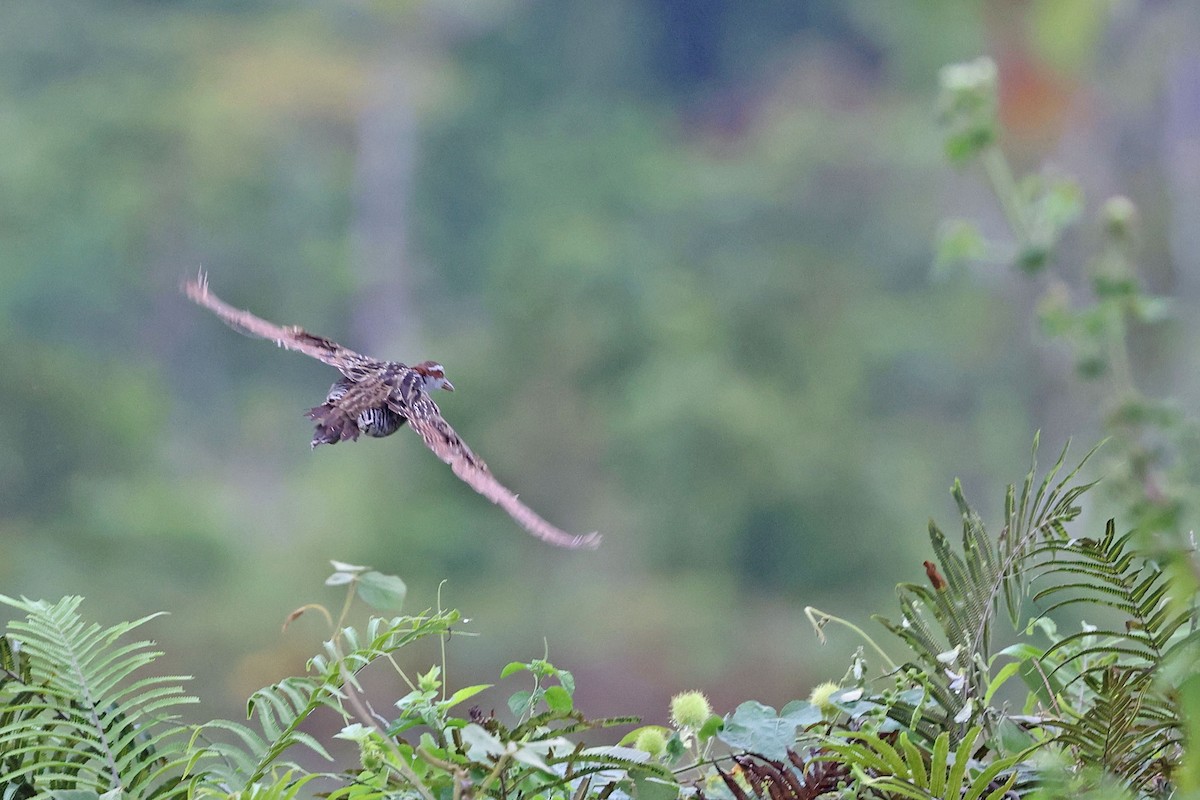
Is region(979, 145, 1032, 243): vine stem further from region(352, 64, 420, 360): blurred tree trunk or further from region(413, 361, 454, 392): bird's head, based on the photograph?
region(352, 64, 420, 360): blurred tree trunk

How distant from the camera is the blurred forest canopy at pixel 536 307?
660cm

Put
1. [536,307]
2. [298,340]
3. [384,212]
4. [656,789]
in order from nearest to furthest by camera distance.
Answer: [656,789] → [298,340] → [536,307] → [384,212]

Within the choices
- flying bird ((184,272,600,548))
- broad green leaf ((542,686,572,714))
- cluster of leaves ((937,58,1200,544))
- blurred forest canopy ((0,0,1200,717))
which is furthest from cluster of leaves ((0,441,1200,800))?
blurred forest canopy ((0,0,1200,717))

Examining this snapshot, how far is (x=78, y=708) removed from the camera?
0.38m

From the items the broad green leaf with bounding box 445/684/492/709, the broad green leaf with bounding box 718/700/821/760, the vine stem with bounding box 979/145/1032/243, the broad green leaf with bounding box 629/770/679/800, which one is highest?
the vine stem with bounding box 979/145/1032/243

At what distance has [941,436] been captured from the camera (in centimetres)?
748

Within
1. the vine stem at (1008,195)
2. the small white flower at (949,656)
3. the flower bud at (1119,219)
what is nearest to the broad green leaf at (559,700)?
the small white flower at (949,656)

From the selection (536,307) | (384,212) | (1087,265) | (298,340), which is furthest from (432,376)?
(384,212)

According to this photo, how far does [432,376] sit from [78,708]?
13.7 inches

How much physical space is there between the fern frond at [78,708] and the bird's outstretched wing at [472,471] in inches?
4.9

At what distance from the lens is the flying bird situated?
51cm

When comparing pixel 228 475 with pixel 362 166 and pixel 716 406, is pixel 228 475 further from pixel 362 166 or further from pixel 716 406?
pixel 716 406

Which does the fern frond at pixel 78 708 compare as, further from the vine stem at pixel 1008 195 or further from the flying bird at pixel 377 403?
the vine stem at pixel 1008 195

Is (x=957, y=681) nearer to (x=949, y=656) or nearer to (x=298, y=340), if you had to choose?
(x=949, y=656)
